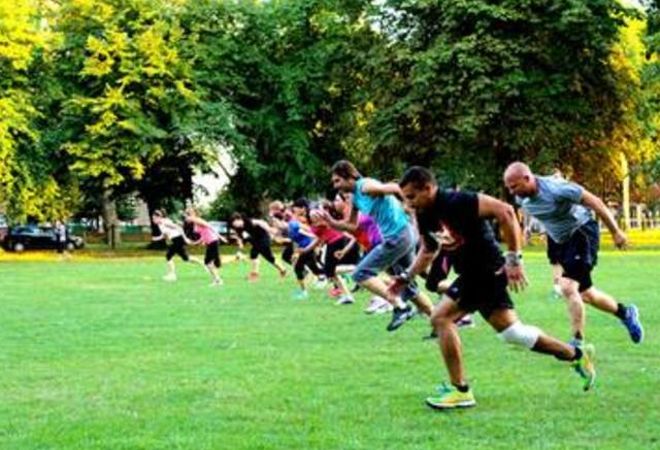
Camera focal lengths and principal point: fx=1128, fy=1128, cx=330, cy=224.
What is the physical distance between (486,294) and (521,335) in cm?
39

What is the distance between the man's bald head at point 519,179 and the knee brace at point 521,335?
151 cm

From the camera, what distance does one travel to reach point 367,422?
7660mm

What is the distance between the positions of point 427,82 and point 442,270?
93.3 ft

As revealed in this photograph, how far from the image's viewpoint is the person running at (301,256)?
20.5 m

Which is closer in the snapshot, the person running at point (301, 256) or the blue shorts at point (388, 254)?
the blue shorts at point (388, 254)

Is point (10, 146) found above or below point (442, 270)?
above

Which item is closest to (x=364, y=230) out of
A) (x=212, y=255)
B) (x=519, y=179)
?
(x=519, y=179)

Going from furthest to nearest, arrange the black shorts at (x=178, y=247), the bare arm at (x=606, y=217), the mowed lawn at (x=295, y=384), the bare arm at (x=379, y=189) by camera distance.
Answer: the black shorts at (x=178, y=247)
the bare arm at (x=379, y=189)
the bare arm at (x=606, y=217)
the mowed lawn at (x=295, y=384)

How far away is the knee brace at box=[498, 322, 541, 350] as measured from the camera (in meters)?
8.13

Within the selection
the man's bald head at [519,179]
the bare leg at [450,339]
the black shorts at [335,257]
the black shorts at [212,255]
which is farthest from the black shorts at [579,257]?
the black shorts at [212,255]

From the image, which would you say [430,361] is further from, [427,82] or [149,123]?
[149,123]

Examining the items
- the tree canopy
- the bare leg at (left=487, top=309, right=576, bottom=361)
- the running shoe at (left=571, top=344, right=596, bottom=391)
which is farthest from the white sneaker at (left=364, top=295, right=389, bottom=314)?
the tree canopy

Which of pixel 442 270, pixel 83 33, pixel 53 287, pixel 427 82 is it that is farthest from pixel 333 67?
pixel 442 270

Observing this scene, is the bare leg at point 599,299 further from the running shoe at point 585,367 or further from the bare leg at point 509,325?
the bare leg at point 509,325
